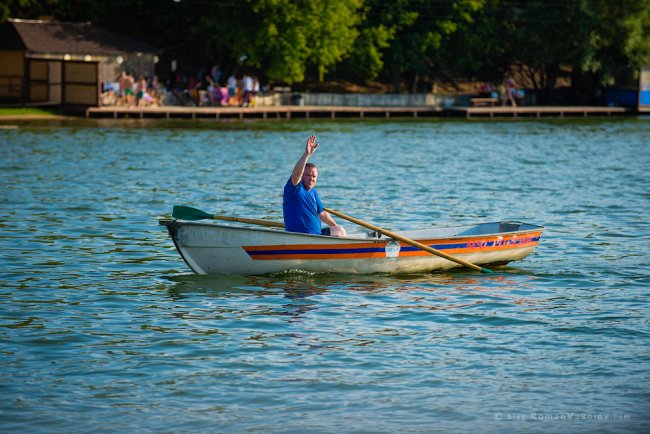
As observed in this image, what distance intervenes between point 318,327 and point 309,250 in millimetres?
2691

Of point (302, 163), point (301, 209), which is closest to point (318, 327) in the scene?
point (302, 163)

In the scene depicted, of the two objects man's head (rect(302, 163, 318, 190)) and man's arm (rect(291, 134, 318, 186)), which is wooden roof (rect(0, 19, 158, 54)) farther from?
man's arm (rect(291, 134, 318, 186))

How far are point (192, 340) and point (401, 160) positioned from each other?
27966 mm

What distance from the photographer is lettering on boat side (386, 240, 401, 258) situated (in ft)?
58.0

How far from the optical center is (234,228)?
16.8m

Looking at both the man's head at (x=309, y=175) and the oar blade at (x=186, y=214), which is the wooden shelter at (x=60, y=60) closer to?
the oar blade at (x=186, y=214)

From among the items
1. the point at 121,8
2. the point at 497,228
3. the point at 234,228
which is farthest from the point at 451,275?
the point at 121,8

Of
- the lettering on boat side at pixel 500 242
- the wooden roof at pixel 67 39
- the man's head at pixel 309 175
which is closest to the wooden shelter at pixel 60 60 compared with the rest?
the wooden roof at pixel 67 39

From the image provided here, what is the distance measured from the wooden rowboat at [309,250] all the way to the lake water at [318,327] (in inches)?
9.6

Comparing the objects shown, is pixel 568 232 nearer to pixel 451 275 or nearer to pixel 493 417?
pixel 451 275

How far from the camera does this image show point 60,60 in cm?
5222

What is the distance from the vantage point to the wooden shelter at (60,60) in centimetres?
5256

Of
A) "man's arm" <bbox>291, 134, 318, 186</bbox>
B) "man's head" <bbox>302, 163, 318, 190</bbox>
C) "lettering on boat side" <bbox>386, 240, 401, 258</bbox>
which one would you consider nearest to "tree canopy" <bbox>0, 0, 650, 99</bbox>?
"lettering on boat side" <bbox>386, 240, 401, 258</bbox>

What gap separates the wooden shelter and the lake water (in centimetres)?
2209
